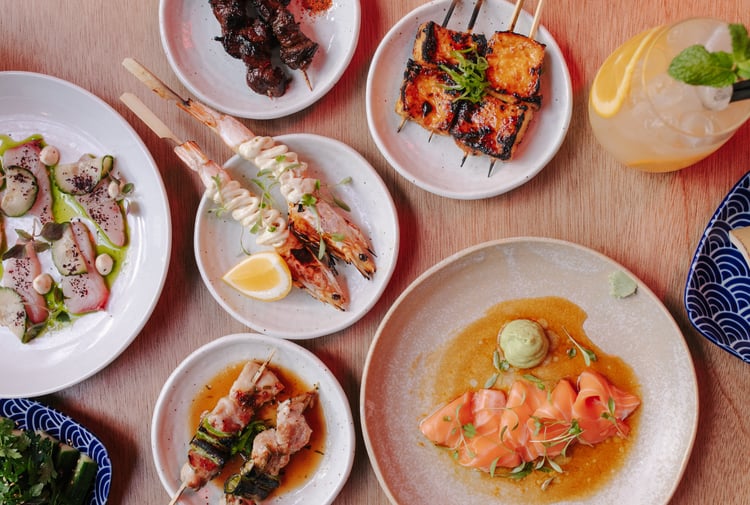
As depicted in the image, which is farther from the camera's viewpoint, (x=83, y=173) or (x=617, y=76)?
(x=83, y=173)

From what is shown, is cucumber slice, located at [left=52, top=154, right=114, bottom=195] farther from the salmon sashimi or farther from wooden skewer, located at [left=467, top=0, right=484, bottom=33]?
the salmon sashimi

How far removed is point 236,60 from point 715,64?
67.6 inches

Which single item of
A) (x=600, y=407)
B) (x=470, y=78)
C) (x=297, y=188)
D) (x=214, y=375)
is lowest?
(x=214, y=375)

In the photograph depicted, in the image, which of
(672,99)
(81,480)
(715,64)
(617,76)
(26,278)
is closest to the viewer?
(715,64)

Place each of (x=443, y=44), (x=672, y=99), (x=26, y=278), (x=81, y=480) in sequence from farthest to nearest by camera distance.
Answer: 1. (x=26, y=278)
2. (x=81, y=480)
3. (x=443, y=44)
4. (x=672, y=99)

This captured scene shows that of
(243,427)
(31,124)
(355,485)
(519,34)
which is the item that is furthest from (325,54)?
(355,485)

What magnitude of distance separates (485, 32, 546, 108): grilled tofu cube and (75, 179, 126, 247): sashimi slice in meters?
1.62

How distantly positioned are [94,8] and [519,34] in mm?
1757

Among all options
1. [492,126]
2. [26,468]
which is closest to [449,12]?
[492,126]

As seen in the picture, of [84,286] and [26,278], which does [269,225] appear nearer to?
[84,286]

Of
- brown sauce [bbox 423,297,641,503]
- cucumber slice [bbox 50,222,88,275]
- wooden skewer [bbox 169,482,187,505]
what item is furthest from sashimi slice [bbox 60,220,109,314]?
brown sauce [bbox 423,297,641,503]

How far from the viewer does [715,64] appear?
1826 millimetres

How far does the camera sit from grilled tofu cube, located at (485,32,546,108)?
2.28 meters

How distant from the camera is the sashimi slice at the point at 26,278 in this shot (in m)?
2.67
